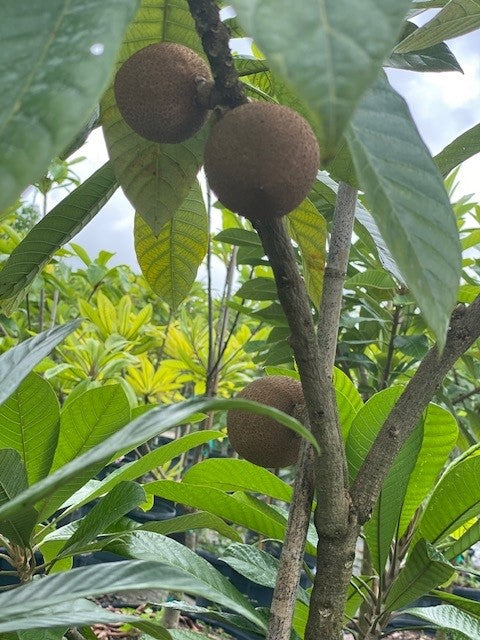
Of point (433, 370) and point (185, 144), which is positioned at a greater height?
point (185, 144)

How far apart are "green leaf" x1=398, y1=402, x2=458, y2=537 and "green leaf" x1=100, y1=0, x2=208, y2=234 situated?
15.3 inches

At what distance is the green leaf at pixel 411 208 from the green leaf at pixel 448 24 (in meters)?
0.25

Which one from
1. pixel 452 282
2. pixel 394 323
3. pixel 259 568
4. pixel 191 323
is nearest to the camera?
pixel 452 282

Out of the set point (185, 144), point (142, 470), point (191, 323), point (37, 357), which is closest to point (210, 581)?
point (142, 470)

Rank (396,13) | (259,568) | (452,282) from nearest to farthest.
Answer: (396,13)
(452,282)
(259,568)

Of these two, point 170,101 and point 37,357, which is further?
point 37,357

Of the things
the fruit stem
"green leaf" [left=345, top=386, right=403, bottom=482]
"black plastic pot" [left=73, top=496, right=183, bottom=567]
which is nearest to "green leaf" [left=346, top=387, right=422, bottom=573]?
"green leaf" [left=345, top=386, right=403, bottom=482]

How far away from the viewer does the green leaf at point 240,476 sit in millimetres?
829

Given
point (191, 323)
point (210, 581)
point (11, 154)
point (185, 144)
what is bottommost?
point (210, 581)

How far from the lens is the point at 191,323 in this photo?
2391 mm

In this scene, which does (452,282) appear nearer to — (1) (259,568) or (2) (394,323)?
(1) (259,568)

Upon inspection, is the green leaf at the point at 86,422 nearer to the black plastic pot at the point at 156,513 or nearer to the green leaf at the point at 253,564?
the green leaf at the point at 253,564

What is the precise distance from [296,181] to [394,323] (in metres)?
1.28

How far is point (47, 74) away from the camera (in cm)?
28
